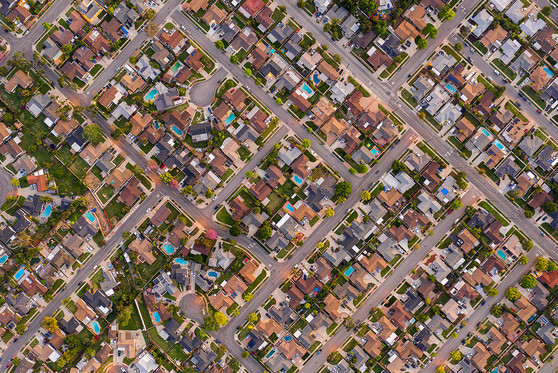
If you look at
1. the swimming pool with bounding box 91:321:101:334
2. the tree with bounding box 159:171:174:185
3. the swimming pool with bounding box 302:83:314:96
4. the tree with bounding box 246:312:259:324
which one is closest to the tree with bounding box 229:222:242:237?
the tree with bounding box 159:171:174:185

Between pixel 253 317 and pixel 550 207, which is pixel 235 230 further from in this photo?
pixel 550 207

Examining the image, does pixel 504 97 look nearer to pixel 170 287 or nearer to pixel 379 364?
pixel 379 364

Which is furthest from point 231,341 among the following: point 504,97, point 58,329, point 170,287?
point 504,97

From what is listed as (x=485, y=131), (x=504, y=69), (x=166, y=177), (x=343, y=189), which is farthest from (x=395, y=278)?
(x=166, y=177)

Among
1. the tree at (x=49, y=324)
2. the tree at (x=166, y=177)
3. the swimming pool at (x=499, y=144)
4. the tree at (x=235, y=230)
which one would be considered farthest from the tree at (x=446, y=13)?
the tree at (x=49, y=324)

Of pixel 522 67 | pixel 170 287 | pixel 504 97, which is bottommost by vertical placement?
pixel 170 287

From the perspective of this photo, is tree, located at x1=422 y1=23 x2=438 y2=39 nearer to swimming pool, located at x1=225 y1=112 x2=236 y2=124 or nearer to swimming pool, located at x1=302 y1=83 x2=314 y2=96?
swimming pool, located at x1=302 y1=83 x2=314 y2=96
